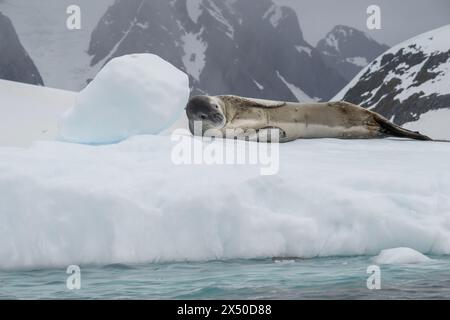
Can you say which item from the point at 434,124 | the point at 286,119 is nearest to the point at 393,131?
the point at 286,119

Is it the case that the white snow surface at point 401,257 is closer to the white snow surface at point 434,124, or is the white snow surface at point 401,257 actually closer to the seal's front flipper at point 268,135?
the seal's front flipper at point 268,135

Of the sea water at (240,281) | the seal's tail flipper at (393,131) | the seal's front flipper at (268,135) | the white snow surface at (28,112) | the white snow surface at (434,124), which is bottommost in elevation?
the sea water at (240,281)

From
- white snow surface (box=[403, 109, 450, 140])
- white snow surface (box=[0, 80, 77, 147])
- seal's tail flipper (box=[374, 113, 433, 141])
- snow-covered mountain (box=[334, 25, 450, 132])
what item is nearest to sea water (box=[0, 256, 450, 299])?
seal's tail flipper (box=[374, 113, 433, 141])

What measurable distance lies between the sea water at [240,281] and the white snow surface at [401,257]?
6cm

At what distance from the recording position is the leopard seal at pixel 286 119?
7402mm

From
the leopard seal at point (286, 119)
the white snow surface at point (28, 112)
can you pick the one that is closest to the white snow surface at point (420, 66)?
the white snow surface at point (28, 112)

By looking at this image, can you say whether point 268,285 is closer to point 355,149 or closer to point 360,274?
point 360,274

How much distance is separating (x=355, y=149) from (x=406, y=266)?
255 centimetres

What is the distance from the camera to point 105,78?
283 inches

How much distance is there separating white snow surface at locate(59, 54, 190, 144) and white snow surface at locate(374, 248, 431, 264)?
3.04 metres

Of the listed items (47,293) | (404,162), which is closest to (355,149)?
(404,162)

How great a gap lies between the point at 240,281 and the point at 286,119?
3.73m

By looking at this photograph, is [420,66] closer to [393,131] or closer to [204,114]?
[393,131]

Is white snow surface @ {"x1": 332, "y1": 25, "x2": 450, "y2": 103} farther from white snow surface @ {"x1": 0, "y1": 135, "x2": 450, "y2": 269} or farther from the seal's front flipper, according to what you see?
white snow surface @ {"x1": 0, "y1": 135, "x2": 450, "y2": 269}
